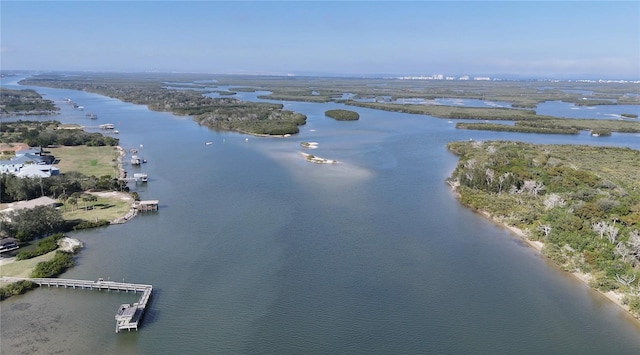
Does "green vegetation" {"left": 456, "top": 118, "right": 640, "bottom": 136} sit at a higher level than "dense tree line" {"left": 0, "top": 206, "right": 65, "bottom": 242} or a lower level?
higher

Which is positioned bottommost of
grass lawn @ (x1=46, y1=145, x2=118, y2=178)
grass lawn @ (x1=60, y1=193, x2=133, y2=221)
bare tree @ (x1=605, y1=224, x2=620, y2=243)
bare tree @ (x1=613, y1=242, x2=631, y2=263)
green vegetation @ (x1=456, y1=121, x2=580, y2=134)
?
grass lawn @ (x1=60, y1=193, x2=133, y2=221)

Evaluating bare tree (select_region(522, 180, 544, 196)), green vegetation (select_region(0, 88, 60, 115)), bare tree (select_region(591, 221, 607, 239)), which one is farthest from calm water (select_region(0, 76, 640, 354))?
green vegetation (select_region(0, 88, 60, 115))

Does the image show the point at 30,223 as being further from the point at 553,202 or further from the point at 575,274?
the point at 553,202

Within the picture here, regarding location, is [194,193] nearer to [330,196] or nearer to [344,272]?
[330,196]

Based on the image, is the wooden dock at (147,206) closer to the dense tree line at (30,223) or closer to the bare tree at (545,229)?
the dense tree line at (30,223)

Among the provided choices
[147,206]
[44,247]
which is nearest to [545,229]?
[147,206]

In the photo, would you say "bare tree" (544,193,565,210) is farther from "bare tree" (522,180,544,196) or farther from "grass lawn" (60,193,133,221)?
"grass lawn" (60,193,133,221)

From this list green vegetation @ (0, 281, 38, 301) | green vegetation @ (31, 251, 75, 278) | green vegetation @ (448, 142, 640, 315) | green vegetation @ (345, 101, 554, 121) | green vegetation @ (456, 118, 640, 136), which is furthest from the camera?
green vegetation @ (345, 101, 554, 121)

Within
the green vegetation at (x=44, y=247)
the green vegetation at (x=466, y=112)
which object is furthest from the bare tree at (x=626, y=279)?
the green vegetation at (x=466, y=112)
